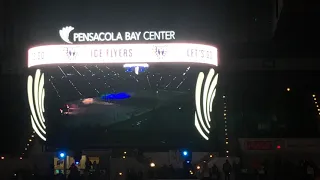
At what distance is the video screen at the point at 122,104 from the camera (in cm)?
2650

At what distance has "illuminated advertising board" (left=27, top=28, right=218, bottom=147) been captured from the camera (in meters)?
25.0

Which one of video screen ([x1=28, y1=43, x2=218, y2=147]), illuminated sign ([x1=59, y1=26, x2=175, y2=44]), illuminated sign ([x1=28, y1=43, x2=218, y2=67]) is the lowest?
video screen ([x1=28, y1=43, x2=218, y2=147])

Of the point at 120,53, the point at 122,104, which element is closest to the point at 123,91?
the point at 122,104

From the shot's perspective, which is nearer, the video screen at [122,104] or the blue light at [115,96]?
the video screen at [122,104]

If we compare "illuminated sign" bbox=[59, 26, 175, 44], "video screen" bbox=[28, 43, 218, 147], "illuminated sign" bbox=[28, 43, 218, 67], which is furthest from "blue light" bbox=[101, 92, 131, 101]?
"illuminated sign" bbox=[59, 26, 175, 44]

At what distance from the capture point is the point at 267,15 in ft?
87.4

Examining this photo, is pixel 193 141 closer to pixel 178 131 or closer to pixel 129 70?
pixel 178 131

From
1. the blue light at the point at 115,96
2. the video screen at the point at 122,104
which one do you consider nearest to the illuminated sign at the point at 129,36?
the video screen at the point at 122,104

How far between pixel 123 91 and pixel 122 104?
772 mm

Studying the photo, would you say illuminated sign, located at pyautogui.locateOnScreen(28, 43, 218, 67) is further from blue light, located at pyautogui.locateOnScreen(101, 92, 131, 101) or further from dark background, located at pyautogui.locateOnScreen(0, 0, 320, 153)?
blue light, located at pyautogui.locateOnScreen(101, 92, 131, 101)

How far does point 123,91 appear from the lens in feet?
91.6

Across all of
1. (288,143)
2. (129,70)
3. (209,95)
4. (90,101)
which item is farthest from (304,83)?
(90,101)

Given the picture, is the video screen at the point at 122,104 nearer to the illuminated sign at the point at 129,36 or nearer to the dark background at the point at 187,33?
the dark background at the point at 187,33

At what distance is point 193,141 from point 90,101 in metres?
5.70
